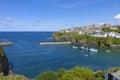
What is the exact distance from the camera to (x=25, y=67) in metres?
50.6

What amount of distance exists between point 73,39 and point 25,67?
77009 millimetres

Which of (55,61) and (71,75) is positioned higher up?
(71,75)

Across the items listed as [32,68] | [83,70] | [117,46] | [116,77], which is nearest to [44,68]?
[32,68]

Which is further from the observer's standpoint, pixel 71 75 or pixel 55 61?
pixel 55 61

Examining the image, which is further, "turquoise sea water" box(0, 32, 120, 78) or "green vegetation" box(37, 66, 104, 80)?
"turquoise sea water" box(0, 32, 120, 78)

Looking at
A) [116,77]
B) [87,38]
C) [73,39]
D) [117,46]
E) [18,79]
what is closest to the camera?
[116,77]

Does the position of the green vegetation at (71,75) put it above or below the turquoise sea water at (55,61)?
above

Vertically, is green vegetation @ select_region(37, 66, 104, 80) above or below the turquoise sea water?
above

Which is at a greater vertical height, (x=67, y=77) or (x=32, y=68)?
(x=67, y=77)

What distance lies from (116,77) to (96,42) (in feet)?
290

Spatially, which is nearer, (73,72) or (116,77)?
(116,77)

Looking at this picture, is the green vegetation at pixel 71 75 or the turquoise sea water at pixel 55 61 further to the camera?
the turquoise sea water at pixel 55 61

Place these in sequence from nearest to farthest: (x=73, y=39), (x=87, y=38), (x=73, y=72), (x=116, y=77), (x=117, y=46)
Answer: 1. (x=116, y=77)
2. (x=73, y=72)
3. (x=117, y=46)
4. (x=87, y=38)
5. (x=73, y=39)

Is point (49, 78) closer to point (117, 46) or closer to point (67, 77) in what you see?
point (67, 77)
